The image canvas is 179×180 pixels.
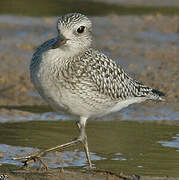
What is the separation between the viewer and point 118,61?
1586 cm

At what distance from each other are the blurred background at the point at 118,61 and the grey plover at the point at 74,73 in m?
0.90

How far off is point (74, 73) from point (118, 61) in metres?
7.12

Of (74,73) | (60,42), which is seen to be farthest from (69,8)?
(60,42)

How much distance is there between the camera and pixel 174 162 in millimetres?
9500

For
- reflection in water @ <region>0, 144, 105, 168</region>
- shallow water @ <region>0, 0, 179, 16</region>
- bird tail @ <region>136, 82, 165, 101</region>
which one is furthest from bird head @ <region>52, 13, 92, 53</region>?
shallow water @ <region>0, 0, 179, 16</region>

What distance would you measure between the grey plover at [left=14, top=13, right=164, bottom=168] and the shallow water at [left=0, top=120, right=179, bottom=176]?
581mm

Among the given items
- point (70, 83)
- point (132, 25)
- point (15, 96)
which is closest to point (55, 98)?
point (70, 83)

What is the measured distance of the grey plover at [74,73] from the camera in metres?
8.62

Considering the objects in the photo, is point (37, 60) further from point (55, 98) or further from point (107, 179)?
point (107, 179)

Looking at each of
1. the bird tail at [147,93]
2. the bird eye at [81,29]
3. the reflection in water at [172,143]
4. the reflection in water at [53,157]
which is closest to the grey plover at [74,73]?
the bird eye at [81,29]

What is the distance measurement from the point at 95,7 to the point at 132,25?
127 inches

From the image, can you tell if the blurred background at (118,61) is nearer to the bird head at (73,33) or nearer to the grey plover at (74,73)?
the grey plover at (74,73)

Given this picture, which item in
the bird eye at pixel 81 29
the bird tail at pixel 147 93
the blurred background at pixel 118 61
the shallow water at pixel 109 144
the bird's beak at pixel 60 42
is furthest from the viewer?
A: the blurred background at pixel 118 61

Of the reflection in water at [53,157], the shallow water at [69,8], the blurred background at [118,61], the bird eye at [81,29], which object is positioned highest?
the shallow water at [69,8]
